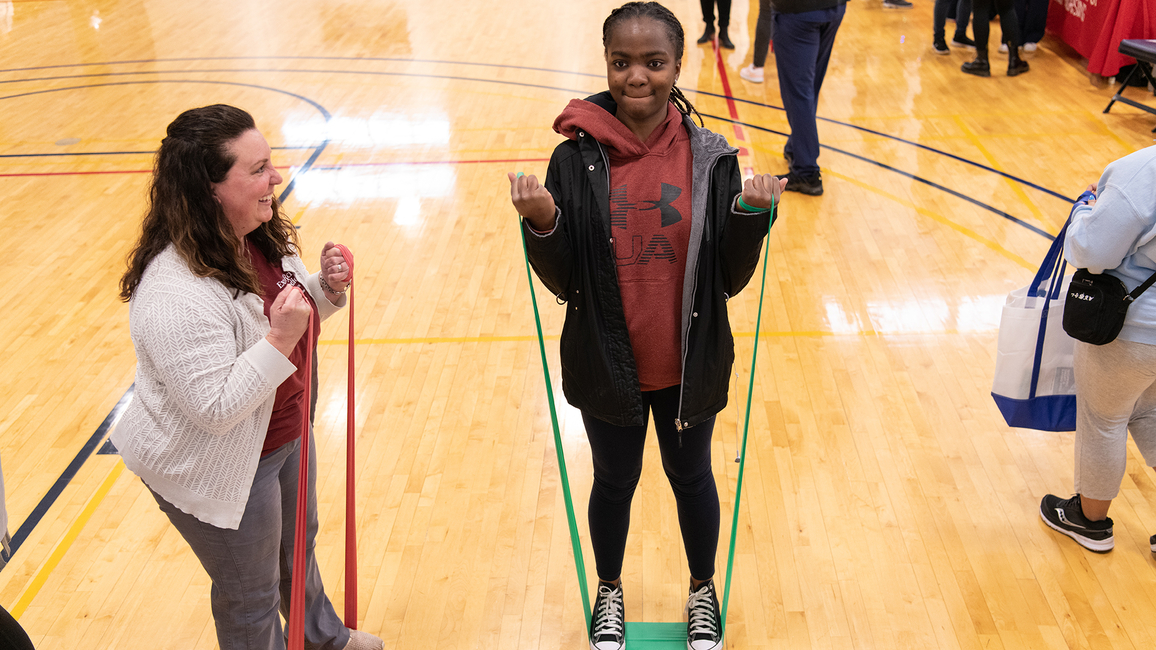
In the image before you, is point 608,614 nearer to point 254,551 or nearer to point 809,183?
point 254,551

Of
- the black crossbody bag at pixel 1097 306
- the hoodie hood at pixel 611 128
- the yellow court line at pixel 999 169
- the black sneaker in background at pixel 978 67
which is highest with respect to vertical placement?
the hoodie hood at pixel 611 128

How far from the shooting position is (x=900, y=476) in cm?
287

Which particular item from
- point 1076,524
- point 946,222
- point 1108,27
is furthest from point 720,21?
point 1076,524

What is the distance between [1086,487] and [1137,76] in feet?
16.1

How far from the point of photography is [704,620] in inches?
89.2

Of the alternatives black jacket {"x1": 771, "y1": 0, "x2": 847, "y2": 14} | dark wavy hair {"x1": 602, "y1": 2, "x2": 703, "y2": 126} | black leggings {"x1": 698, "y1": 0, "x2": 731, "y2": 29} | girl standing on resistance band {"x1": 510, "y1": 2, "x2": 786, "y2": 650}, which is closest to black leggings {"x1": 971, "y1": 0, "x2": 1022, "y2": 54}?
black leggings {"x1": 698, "y1": 0, "x2": 731, "y2": 29}

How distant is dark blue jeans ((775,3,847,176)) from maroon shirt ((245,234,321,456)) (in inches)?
143

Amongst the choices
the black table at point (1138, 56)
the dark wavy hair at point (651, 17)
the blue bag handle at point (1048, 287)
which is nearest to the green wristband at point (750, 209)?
the dark wavy hair at point (651, 17)

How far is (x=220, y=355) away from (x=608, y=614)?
123 centimetres

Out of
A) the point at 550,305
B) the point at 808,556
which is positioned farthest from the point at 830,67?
the point at 808,556

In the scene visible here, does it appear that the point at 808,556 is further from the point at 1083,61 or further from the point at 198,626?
the point at 1083,61

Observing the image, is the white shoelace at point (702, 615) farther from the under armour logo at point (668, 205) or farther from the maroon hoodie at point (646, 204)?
the under armour logo at point (668, 205)

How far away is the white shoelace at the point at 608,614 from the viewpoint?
2.27 m

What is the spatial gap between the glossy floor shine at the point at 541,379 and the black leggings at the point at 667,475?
31 centimetres
